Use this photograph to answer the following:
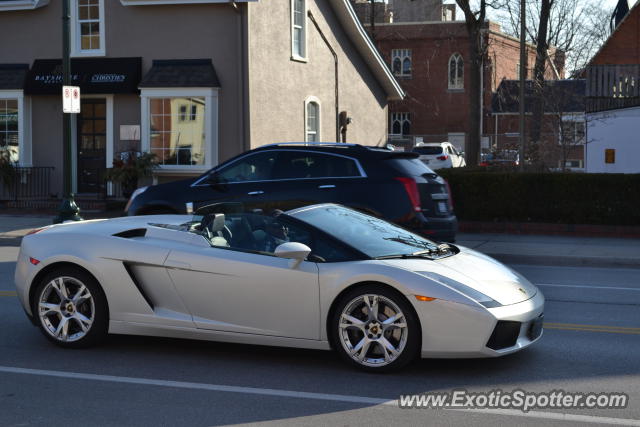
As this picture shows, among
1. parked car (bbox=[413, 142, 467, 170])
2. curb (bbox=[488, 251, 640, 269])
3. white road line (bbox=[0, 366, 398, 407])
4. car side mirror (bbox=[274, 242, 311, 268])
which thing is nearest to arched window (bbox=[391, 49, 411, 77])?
parked car (bbox=[413, 142, 467, 170])

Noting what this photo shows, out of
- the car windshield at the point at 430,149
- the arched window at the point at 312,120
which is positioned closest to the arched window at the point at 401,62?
the car windshield at the point at 430,149

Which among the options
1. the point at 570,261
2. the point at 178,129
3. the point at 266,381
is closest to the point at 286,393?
the point at 266,381

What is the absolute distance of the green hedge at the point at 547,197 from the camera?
726 inches

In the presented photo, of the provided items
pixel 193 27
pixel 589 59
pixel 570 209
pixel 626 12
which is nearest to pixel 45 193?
pixel 193 27

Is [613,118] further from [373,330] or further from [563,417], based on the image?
[563,417]

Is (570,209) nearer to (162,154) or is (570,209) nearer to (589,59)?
(162,154)

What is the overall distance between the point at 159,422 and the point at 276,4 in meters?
20.7

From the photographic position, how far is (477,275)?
7.04 m

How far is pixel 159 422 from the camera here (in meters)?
5.64

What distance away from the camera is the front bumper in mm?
6508

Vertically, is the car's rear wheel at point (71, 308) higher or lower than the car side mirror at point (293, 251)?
lower

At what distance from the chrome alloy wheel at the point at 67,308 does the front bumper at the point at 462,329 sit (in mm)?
2802

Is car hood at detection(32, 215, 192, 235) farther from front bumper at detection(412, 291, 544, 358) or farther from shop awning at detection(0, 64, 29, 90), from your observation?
shop awning at detection(0, 64, 29, 90)

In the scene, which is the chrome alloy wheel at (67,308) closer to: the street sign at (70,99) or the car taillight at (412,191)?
the car taillight at (412,191)
